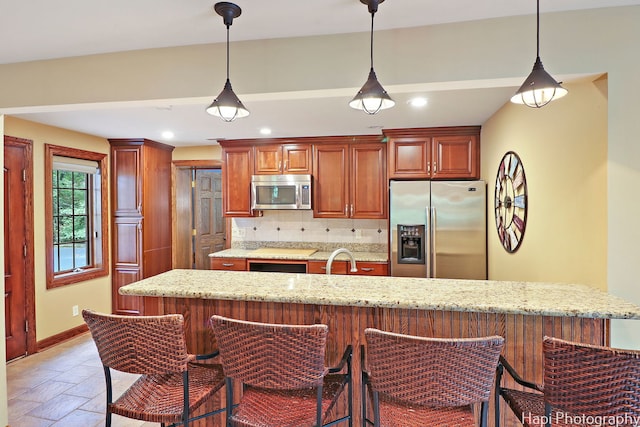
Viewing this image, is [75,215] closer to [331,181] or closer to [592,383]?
[331,181]

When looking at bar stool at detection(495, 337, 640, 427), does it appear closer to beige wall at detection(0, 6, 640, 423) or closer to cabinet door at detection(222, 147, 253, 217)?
beige wall at detection(0, 6, 640, 423)

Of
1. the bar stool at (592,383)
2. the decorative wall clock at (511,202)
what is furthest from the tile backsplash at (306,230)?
the bar stool at (592,383)

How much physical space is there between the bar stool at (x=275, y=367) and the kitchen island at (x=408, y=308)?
0.35 meters

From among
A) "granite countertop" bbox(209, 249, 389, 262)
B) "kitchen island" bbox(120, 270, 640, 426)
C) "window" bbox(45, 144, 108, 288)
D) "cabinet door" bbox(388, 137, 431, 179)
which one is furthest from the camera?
"granite countertop" bbox(209, 249, 389, 262)

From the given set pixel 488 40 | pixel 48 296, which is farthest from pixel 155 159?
Answer: pixel 488 40

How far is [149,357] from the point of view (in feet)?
4.91

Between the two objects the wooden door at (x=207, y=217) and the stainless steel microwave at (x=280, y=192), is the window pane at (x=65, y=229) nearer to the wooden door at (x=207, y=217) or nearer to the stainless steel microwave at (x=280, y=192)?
the wooden door at (x=207, y=217)

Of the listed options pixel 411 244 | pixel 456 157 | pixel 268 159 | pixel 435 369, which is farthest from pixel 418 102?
pixel 435 369

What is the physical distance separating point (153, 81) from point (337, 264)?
2.65m

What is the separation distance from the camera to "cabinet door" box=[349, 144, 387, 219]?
14.3 feet

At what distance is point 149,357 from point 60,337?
338 centimetres

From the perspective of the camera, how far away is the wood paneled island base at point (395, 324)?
5.53 feet

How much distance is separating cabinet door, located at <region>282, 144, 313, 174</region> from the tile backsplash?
1.99 ft

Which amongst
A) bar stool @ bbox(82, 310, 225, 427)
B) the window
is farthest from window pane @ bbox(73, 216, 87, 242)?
bar stool @ bbox(82, 310, 225, 427)
